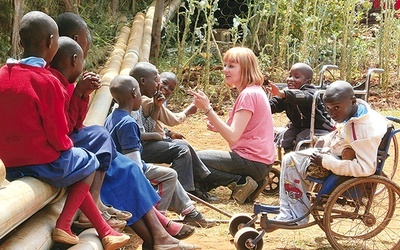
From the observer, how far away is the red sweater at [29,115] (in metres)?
3.71

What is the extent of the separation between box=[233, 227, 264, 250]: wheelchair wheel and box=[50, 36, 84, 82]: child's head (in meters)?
1.55

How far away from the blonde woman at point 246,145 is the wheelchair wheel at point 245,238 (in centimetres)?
150

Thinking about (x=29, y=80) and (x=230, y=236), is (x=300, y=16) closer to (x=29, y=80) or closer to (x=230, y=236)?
(x=230, y=236)

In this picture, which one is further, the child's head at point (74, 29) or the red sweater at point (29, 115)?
the child's head at point (74, 29)

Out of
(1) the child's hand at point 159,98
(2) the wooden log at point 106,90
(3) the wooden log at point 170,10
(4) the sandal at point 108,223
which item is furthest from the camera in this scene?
(3) the wooden log at point 170,10

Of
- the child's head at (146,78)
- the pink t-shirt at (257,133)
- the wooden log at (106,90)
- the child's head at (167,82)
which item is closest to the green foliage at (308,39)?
the wooden log at (106,90)

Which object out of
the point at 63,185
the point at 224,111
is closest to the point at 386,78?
the point at 224,111

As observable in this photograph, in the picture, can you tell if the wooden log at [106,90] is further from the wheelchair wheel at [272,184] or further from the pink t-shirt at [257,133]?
the wheelchair wheel at [272,184]

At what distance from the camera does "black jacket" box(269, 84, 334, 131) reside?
21.8 ft

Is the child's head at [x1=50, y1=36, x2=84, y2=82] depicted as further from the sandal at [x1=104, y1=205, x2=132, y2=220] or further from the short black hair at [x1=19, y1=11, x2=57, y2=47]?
the sandal at [x1=104, y1=205, x2=132, y2=220]

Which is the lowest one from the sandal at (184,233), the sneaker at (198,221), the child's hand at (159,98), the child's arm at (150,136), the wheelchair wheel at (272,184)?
the wheelchair wheel at (272,184)

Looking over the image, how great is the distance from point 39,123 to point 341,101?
2.04m

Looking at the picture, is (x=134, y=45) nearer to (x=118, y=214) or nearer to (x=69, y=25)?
(x=69, y=25)

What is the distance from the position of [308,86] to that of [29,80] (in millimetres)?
3640
